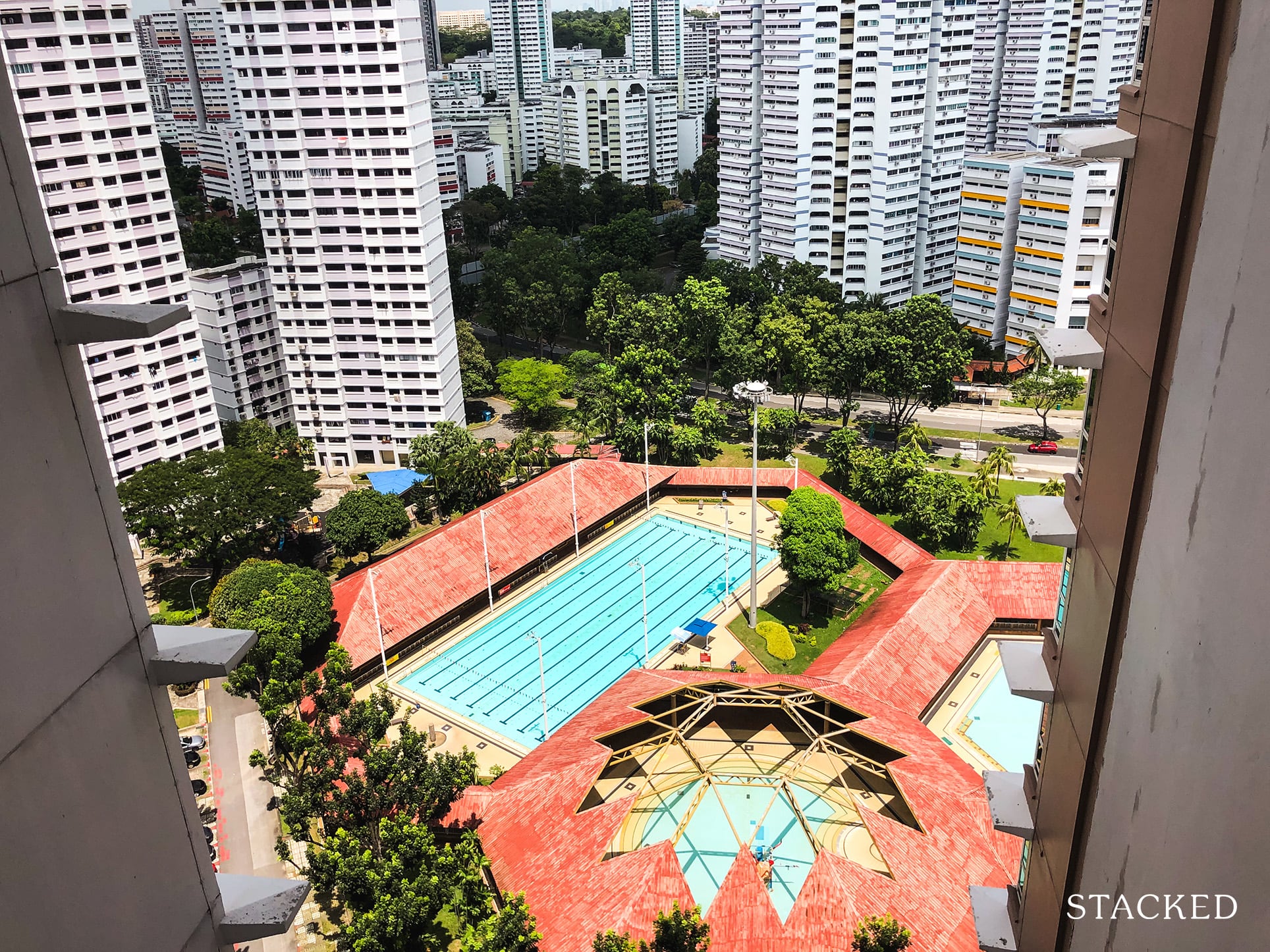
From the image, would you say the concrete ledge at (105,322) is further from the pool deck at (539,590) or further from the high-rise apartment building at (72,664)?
the pool deck at (539,590)

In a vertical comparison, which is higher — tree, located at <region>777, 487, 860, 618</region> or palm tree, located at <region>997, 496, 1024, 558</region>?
tree, located at <region>777, 487, 860, 618</region>

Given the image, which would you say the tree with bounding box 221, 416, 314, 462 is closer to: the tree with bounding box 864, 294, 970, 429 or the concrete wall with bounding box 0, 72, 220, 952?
the tree with bounding box 864, 294, 970, 429

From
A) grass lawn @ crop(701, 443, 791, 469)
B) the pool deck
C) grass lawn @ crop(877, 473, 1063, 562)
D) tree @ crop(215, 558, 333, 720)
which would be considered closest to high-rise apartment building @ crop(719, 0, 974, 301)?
grass lawn @ crop(701, 443, 791, 469)

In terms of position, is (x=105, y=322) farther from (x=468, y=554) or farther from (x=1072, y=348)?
(x=468, y=554)

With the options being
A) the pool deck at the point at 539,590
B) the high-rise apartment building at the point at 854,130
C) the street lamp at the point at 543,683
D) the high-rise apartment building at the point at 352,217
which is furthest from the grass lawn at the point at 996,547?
the high-rise apartment building at the point at 352,217

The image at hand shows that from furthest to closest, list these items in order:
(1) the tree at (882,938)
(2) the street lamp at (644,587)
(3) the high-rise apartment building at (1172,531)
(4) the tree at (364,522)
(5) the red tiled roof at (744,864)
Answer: (4) the tree at (364,522)
(2) the street lamp at (644,587)
(5) the red tiled roof at (744,864)
(1) the tree at (882,938)
(3) the high-rise apartment building at (1172,531)

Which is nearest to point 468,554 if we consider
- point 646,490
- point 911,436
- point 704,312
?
point 646,490
